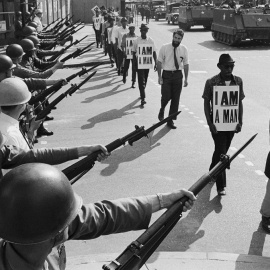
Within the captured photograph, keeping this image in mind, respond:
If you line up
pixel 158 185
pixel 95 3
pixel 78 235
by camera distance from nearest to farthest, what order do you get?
pixel 78 235 → pixel 158 185 → pixel 95 3

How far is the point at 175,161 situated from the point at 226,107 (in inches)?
73.9

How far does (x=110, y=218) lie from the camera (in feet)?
10.0

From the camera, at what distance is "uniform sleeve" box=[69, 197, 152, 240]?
290cm

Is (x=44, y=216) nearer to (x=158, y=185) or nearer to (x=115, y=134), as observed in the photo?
(x=158, y=185)

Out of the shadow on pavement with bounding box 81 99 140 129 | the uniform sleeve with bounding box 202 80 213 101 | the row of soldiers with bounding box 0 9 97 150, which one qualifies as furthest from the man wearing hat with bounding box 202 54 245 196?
the shadow on pavement with bounding box 81 99 140 129

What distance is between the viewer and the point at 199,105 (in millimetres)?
12500

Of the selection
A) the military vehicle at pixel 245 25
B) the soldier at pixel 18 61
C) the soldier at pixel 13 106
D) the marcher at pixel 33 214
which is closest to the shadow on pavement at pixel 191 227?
the soldier at pixel 13 106

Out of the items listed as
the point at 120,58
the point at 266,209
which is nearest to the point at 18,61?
the point at 266,209

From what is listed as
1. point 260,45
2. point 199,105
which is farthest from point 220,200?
point 260,45

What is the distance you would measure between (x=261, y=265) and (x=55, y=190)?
313 cm

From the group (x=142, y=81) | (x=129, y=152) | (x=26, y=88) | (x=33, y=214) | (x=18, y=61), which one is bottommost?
(x=129, y=152)

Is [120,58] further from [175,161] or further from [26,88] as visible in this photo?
[26,88]

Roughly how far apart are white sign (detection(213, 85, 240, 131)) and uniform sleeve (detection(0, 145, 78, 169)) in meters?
2.83

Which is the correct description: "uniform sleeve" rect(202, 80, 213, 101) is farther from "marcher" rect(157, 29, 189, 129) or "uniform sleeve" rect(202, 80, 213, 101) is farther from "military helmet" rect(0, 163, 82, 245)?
"military helmet" rect(0, 163, 82, 245)
